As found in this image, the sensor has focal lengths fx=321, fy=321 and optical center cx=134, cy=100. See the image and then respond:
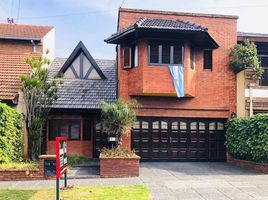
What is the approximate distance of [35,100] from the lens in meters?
14.5

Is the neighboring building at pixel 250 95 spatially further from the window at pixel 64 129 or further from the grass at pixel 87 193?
the grass at pixel 87 193

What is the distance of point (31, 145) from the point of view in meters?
14.5

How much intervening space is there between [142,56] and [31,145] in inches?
261

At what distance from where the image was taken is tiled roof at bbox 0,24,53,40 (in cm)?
2005

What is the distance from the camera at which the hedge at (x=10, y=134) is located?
40.5ft

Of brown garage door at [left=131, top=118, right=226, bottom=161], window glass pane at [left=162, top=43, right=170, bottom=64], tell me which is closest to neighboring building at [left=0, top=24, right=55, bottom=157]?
brown garage door at [left=131, top=118, right=226, bottom=161]

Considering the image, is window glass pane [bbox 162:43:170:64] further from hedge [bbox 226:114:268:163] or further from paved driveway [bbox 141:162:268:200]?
paved driveway [bbox 141:162:268:200]

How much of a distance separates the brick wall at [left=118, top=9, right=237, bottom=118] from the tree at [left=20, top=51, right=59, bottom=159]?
3.86 meters

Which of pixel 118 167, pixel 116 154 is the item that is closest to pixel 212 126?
pixel 116 154

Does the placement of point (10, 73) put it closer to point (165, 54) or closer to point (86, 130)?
point (86, 130)

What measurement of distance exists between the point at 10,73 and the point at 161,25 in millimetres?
8231

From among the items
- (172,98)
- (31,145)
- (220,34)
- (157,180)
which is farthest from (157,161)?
(220,34)

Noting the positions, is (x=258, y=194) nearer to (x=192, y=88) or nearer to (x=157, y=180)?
→ (x=157, y=180)

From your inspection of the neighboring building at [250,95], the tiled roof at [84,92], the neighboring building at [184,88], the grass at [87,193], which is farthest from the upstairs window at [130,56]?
the grass at [87,193]
